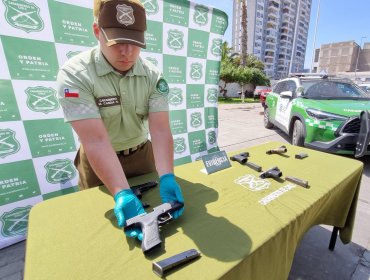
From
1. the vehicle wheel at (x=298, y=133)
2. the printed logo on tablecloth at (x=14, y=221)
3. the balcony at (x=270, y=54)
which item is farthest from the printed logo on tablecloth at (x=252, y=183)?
the balcony at (x=270, y=54)

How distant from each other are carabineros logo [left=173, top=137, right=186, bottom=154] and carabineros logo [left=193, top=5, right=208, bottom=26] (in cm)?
150

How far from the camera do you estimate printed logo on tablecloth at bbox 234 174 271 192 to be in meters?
1.22

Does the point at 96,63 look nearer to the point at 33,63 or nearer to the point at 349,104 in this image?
the point at 33,63

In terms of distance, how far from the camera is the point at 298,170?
1.46 meters

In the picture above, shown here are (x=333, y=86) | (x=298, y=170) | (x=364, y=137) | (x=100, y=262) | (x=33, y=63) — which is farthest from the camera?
(x=333, y=86)

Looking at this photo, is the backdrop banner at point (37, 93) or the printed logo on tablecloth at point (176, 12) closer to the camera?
the backdrop banner at point (37, 93)

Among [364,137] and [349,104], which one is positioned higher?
[349,104]

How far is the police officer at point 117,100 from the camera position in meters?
0.98

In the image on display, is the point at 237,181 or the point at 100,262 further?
the point at 237,181

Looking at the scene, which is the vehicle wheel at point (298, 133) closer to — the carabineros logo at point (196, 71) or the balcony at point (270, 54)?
the carabineros logo at point (196, 71)

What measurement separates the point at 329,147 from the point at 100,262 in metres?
3.32

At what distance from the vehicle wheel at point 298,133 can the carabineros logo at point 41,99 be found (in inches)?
139

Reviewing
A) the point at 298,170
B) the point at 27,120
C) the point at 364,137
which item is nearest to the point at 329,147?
the point at 364,137

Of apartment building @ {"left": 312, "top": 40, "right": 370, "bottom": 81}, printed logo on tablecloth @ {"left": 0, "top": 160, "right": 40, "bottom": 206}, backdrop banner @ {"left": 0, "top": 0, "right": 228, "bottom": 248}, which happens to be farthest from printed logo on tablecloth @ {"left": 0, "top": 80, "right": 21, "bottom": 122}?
apartment building @ {"left": 312, "top": 40, "right": 370, "bottom": 81}
